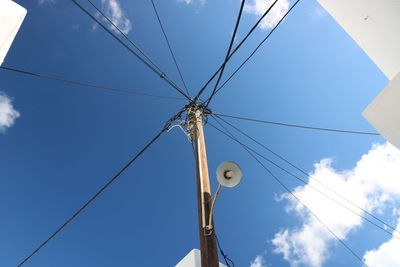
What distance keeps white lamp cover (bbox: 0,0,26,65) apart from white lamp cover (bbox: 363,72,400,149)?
571 centimetres

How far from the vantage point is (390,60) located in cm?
416

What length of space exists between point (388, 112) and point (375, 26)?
202 cm

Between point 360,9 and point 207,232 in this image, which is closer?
point 207,232

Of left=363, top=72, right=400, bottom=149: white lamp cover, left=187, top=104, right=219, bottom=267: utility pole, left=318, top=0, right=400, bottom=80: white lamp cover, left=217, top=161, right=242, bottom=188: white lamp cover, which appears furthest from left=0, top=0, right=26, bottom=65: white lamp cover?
left=318, top=0, right=400, bottom=80: white lamp cover

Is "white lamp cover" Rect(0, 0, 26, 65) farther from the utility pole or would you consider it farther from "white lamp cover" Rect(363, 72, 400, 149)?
"white lamp cover" Rect(363, 72, 400, 149)

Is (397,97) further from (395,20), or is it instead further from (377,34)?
(377,34)

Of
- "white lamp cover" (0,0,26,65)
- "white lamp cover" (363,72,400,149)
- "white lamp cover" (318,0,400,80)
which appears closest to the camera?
"white lamp cover" (363,72,400,149)

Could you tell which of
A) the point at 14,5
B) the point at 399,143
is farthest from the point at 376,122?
the point at 14,5

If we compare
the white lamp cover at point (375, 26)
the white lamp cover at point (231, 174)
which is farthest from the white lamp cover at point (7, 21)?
the white lamp cover at point (375, 26)

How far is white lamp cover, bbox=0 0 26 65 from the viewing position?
11.5 feet

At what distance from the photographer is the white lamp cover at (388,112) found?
10.0 ft

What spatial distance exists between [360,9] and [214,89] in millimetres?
3242

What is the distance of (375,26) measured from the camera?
4172 mm

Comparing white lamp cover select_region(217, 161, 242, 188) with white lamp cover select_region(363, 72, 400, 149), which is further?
white lamp cover select_region(363, 72, 400, 149)
